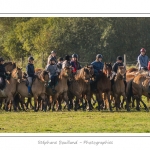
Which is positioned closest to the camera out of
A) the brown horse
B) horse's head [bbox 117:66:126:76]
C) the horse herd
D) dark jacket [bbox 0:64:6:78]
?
horse's head [bbox 117:66:126:76]

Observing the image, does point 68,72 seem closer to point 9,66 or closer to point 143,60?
point 9,66

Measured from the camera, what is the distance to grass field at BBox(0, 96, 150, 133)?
56.8 feet

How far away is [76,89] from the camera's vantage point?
24.3 m

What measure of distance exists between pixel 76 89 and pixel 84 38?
24.2 m

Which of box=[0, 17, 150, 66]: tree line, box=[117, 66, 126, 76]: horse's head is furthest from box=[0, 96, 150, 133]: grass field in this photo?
box=[0, 17, 150, 66]: tree line

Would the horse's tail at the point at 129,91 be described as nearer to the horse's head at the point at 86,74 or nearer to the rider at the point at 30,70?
the horse's head at the point at 86,74

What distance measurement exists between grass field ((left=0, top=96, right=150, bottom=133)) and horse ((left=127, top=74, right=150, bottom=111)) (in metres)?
1.06

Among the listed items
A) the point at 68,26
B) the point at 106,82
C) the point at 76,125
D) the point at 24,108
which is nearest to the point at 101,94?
the point at 106,82

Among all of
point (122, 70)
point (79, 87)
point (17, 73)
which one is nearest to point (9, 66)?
point (17, 73)

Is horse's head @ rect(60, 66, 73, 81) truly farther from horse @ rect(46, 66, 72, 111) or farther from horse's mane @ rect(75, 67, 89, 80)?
horse's mane @ rect(75, 67, 89, 80)

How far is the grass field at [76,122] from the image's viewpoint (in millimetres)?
17312

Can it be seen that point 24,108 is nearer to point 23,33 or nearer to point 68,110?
point 68,110
